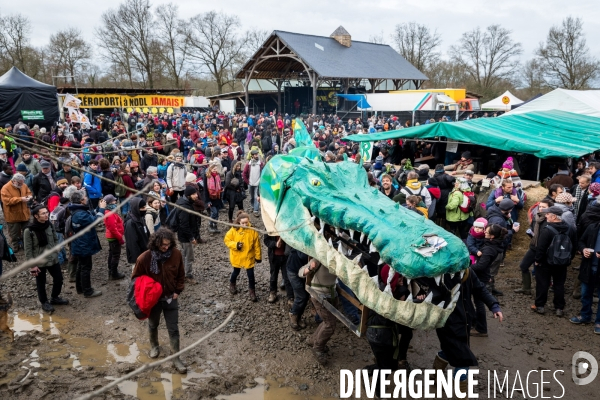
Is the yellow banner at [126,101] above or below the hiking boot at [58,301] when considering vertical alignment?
above

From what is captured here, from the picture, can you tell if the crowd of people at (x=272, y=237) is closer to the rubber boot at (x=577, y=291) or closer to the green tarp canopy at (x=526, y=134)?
the rubber boot at (x=577, y=291)

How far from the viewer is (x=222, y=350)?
5359 mm

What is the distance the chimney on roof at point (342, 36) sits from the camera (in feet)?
118

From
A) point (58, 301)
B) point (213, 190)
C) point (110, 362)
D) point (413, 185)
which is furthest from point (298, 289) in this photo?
point (213, 190)

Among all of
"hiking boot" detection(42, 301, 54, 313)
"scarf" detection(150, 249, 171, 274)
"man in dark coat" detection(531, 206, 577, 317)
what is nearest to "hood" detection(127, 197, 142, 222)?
"hiking boot" detection(42, 301, 54, 313)

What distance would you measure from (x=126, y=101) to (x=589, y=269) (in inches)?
1208

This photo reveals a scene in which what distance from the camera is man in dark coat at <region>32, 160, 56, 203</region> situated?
30.2 ft

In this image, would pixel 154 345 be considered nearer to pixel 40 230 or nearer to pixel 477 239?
pixel 40 230

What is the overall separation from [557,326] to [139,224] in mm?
6198

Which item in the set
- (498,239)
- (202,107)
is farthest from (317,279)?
(202,107)

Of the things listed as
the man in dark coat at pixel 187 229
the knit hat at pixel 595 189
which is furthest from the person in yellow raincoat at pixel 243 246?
the knit hat at pixel 595 189

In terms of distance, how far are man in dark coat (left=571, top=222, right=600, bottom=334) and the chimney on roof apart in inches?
1288

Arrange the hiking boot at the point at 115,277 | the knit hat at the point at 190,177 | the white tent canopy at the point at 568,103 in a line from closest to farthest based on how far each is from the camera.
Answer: the hiking boot at the point at 115,277, the knit hat at the point at 190,177, the white tent canopy at the point at 568,103

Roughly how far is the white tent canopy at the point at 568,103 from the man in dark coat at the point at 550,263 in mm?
10472
